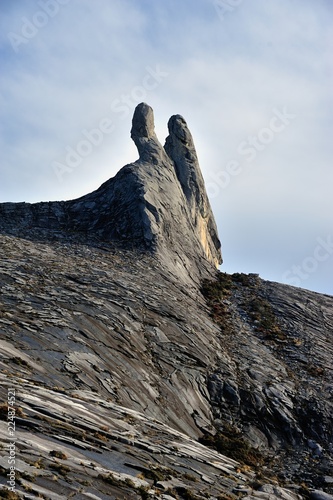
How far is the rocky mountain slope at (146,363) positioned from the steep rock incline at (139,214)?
0.28 m

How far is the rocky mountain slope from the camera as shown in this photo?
1606 cm

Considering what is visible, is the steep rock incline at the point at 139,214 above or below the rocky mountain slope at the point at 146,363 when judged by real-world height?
above

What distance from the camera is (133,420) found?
21.1 metres

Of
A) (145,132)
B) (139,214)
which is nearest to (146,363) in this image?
(139,214)

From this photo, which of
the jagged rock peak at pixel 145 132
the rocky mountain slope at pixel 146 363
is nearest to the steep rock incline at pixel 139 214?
the jagged rock peak at pixel 145 132

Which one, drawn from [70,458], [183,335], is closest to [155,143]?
[183,335]

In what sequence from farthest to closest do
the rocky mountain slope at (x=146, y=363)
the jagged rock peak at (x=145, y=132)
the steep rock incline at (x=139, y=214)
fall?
the jagged rock peak at (x=145, y=132), the steep rock incline at (x=139, y=214), the rocky mountain slope at (x=146, y=363)

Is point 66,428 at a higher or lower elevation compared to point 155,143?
lower

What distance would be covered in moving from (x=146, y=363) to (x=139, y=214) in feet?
83.8

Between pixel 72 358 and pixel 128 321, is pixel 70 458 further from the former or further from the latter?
pixel 128 321

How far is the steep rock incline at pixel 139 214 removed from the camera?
165ft

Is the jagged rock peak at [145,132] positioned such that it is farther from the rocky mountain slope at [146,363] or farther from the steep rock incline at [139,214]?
the rocky mountain slope at [146,363]

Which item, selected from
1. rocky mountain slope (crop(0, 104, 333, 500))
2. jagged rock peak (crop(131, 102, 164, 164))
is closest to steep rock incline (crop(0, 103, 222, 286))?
jagged rock peak (crop(131, 102, 164, 164))

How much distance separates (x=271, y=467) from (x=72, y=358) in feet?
40.2
